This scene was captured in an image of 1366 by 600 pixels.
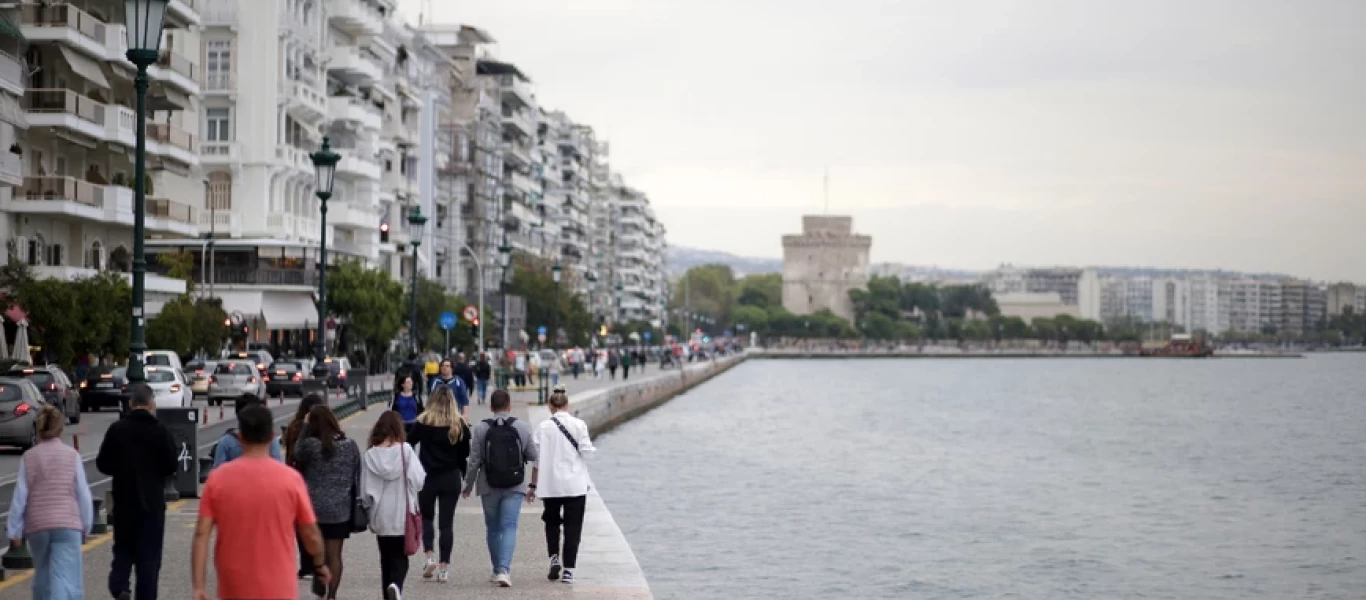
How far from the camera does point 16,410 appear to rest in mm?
28359

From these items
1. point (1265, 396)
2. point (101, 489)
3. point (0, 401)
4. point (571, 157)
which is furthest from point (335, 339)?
point (571, 157)

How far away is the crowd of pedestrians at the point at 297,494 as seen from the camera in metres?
8.71

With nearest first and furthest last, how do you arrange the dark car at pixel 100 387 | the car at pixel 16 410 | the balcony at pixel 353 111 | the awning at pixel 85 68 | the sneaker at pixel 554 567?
1. the sneaker at pixel 554 567
2. the car at pixel 16 410
3. the dark car at pixel 100 387
4. the awning at pixel 85 68
5. the balcony at pixel 353 111

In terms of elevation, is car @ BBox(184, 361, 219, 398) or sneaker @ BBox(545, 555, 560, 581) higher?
car @ BBox(184, 361, 219, 398)

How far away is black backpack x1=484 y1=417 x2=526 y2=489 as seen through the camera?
14992 mm

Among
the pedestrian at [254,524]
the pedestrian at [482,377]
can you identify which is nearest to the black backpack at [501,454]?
the pedestrian at [254,524]

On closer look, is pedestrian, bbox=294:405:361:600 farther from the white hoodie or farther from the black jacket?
the black jacket

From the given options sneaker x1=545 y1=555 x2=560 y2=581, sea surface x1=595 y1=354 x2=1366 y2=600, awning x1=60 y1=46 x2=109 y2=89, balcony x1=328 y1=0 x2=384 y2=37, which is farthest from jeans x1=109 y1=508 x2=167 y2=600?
balcony x1=328 y1=0 x2=384 y2=37

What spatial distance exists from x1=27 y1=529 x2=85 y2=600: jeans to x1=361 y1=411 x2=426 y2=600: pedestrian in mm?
2273

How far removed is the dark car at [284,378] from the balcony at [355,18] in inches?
1043

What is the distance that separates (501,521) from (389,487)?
178 centimetres

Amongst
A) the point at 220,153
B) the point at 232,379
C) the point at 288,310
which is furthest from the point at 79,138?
the point at 288,310

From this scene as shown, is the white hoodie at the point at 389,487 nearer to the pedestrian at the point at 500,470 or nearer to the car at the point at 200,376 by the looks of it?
the pedestrian at the point at 500,470

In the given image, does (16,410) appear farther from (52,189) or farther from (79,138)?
(79,138)
